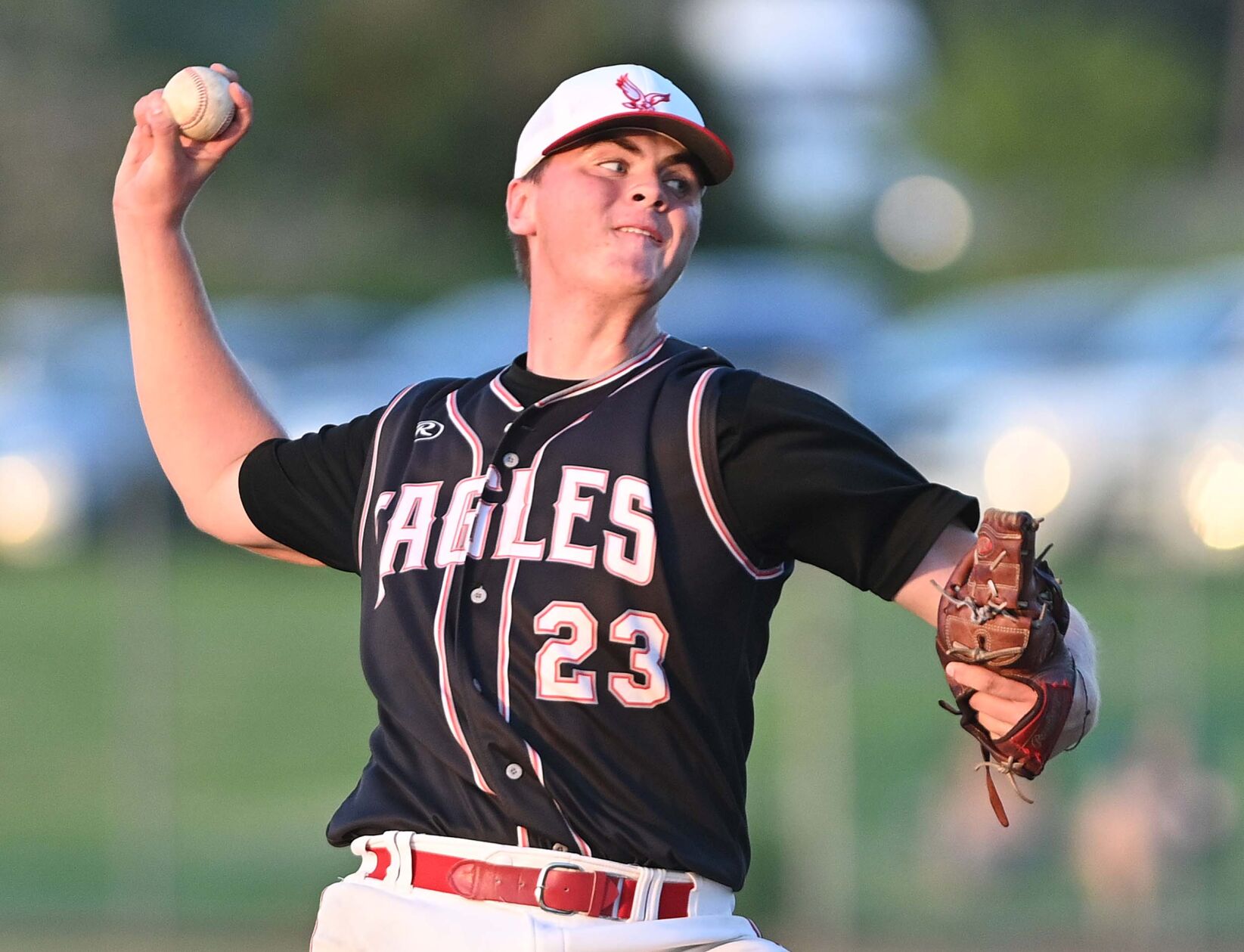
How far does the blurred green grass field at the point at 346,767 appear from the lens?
267 inches

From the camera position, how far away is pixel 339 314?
56.0 feet

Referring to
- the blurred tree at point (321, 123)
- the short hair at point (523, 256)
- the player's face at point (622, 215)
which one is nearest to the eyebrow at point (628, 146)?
the player's face at point (622, 215)

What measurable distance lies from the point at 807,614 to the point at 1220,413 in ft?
11.6

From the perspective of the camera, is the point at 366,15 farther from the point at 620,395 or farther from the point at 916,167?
the point at 620,395

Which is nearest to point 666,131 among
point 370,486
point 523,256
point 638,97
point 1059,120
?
point 638,97

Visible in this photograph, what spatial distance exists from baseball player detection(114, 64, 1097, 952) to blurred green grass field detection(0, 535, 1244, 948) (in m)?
3.96

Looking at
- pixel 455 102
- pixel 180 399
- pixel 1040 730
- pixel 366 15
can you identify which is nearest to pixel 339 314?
pixel 455 102

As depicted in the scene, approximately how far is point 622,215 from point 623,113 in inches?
6.1

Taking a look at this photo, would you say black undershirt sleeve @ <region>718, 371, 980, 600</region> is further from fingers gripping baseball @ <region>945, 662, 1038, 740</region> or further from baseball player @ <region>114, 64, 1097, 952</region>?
fingers gripping baseball @ <region>945, 662, 1038, 740</region>

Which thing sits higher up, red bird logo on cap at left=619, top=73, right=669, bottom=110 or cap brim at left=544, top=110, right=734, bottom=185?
red bird logo on cap at left=619, top=73, right=669, bottom=110

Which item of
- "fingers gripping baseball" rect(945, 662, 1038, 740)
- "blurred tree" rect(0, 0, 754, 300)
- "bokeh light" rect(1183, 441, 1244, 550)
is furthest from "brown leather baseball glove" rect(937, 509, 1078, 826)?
"blurred tree" rect(0, 0, 754, 300)

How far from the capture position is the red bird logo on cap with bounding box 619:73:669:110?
2.96 m

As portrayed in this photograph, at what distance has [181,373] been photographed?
3305 mm

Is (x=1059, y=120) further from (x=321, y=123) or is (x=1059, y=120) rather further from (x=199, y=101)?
(x=199, y=101)
